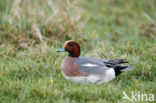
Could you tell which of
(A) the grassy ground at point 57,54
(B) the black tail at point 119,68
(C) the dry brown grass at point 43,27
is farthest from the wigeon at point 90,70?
(C) the dry brown grass at point 43,27

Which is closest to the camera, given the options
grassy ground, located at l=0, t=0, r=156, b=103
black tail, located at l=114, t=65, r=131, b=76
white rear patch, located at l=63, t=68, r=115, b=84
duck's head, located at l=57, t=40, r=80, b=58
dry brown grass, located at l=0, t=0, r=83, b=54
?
grassy ground, located at l=0, t=0, r=156, b=103

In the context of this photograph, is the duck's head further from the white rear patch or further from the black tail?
the black tail

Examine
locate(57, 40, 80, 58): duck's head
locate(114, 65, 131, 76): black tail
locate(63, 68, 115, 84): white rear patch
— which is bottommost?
locate(63, 68, 115, 84): white rear patch

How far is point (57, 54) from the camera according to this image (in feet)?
15.8

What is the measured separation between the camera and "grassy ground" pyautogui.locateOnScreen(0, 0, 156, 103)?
3359 mm

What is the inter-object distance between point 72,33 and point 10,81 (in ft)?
7.67

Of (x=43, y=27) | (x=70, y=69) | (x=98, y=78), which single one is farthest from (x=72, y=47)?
(x=43, y=27)

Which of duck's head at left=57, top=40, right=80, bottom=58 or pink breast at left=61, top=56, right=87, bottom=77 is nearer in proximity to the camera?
pink breast at left=61, top=56, right=87, bottom=77

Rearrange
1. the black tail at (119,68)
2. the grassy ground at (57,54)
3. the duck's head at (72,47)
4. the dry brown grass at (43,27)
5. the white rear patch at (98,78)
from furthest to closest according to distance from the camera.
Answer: the dry brown grass at (43,27)
the duck's head at (72,47)
the black tail at (119,68)
the white rear patch at (98,78)
the grassy ground at (57,54)

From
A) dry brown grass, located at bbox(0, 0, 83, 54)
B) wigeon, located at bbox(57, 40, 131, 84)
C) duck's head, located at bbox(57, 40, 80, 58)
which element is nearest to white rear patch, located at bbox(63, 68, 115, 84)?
wigeon, located at bbox(57, 40, 131, 84)

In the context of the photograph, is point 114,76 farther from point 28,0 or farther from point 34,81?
point 28,0

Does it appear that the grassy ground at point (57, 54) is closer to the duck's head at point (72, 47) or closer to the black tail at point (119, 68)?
the black tail at point (119, 68)

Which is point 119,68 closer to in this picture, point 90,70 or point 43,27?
point 90,70

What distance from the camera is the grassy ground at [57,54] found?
3.36 metres
